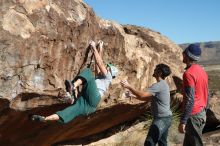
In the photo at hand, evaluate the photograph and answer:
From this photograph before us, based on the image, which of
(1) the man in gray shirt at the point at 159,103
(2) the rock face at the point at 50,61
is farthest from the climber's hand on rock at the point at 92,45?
(1) the man in gray shirt at the point at 159,103

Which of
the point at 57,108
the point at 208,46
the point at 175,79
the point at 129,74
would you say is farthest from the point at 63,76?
the point at 208,46

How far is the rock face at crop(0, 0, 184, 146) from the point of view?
821cm

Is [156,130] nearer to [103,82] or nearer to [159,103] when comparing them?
[159,103]

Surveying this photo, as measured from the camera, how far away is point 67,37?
29.7ft

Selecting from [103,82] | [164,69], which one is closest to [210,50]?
[103,82]

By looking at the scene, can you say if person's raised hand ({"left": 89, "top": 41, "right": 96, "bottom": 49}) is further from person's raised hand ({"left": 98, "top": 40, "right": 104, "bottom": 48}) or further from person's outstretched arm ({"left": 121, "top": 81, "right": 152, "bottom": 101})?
person's outstretched arm ({"left": 121, "top": 81, "right": 152, "bottom": 101})

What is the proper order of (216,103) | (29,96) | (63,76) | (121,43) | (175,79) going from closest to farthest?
(29,96)
(63,76)
(121,43)
(175,79)
(216,103)

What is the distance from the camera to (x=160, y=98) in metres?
7.81

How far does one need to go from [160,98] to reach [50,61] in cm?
231

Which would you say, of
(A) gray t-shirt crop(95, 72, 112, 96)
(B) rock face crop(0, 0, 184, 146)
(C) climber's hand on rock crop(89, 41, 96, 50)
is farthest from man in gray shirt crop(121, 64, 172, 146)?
(B) rock face crop(0, 0, 184, 146)

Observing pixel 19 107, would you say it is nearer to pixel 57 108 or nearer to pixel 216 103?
pixel 57 108

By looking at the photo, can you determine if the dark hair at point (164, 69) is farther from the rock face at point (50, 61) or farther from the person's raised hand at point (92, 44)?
the rock face at point (50, 61)

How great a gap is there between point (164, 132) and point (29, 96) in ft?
8.51

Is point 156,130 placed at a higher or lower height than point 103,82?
lower
